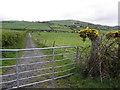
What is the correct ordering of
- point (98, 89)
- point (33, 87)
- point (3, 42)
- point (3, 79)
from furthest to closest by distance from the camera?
point (3, 42) → point (3, 79) → point (33, 87) → point (98, 89)

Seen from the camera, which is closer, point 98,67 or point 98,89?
point 98,89

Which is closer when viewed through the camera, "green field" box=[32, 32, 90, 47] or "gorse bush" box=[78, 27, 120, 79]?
"gorse bush" box=[78, 27, 120, 79]

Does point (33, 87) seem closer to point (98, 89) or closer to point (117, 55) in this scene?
point (98, 89)

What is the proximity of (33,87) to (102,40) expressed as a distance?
311 cm

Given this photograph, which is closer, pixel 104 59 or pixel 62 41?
pixel 104 59

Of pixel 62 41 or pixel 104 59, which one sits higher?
pixel 62 41

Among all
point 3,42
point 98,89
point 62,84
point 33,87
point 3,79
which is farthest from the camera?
point 3,42

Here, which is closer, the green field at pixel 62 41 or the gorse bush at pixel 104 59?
the gorse bush at pixel 104 59

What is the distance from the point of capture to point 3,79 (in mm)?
4977

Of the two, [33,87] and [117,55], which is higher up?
[117,55]

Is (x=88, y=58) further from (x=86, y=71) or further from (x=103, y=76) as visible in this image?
(x=103, y=76)

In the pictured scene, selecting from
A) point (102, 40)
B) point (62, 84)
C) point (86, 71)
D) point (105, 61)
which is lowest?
point (62, 84)

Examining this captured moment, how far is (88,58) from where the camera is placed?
200 inches

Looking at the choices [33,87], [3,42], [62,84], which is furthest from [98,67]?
[3,42]
